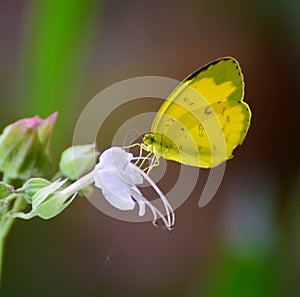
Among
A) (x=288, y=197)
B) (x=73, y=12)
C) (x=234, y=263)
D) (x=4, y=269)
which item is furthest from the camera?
(x=288, y=197)

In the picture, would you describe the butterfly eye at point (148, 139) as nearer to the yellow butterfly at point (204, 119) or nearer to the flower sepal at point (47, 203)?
the yellow butterfly at point (204, 119)

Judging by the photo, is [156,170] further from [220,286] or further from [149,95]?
[149,95]

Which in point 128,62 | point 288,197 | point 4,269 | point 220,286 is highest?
point 128,62

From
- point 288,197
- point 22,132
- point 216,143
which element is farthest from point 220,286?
point 288,197

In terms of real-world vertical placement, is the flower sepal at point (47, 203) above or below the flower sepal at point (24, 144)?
below

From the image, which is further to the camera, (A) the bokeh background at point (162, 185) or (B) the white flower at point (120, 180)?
(A) the bokeh background at point (162, 185)

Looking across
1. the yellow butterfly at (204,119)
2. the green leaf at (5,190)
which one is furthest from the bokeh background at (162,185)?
the green leaf at (5,190)

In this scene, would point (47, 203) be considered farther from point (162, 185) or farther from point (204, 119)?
point (162, 185)
